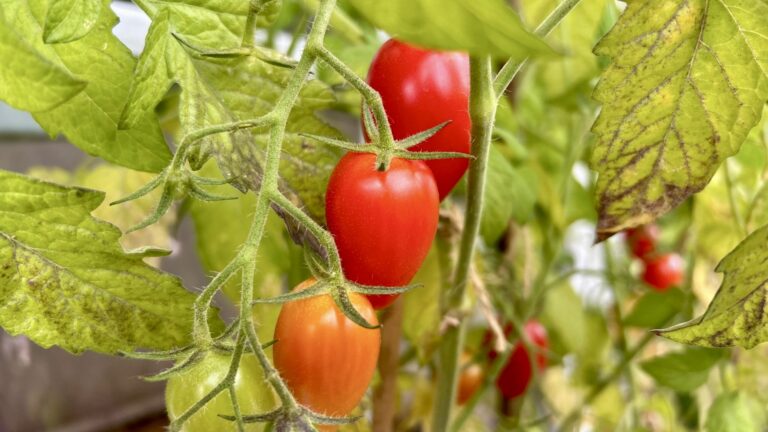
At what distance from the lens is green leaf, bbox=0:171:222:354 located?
347 millimetres

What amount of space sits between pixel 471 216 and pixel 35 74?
0.69ft

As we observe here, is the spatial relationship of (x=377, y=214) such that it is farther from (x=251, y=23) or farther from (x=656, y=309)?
(x=656, y=309)

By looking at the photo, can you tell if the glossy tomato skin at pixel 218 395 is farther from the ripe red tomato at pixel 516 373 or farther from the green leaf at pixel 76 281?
the ripe red tomato at pixel 516 373

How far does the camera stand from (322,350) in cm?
33

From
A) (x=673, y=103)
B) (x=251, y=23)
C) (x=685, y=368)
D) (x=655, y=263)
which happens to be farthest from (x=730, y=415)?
(x=655, y=263)

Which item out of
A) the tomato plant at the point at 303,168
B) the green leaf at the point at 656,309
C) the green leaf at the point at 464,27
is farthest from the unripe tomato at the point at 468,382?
the green leaf at the point at 464,27

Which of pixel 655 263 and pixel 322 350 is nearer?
pixel 322 350

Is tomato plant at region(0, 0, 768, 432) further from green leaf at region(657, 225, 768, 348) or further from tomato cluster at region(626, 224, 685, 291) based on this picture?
tomato cluster at region(626, 224, 685, 291)

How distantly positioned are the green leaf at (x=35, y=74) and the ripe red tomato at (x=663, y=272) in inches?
36.6

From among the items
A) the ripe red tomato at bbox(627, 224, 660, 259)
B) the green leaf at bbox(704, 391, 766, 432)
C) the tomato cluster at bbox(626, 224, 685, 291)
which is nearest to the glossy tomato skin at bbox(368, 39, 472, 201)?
the green leaf at bbox(704, 391, 766, 432)

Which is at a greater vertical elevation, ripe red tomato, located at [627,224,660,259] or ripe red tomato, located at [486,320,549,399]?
ripe red tomato, located at [627,224,660,259]

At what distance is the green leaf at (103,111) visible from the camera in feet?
1.16

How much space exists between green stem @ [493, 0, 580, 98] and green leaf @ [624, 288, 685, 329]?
496 mm

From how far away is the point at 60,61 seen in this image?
350 millimetres
